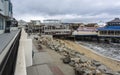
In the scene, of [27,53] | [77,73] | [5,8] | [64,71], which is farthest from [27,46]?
[5,8]

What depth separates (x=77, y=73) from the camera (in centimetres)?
911

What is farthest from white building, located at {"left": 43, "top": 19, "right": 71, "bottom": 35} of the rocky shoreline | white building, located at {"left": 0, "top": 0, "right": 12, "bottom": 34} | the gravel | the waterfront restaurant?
the rocky shoreline

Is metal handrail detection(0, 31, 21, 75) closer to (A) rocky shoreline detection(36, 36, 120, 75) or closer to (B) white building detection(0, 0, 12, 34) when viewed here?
(A) rocky shoreline detection(36, 36, 120, 75)

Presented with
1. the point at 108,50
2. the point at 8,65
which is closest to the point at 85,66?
the point at 8,65

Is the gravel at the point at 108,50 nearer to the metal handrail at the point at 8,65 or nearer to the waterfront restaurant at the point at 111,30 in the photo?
the waterfront restaurant at the point at 111,30

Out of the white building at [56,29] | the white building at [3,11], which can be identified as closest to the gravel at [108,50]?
the white building at [3,11]

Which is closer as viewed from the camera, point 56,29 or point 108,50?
point 108,50

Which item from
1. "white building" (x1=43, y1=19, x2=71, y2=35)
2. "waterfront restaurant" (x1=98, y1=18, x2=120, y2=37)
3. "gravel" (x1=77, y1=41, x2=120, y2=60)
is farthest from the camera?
"white building" (x1=43, y1=19, x2=71, y2=35)

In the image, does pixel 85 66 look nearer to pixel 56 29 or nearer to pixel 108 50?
pixel 108 50

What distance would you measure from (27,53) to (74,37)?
43.6 m

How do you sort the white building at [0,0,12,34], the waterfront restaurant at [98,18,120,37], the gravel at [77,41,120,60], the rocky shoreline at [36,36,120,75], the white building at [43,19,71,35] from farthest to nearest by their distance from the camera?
1. the white building at [43,19,71,35]
2. the waterfront restaurant at [98,18,120,37]
3. the gravel at [77,41,120,60]
4. the white building at [0,0,12,34]
5. the rocky shoreline at [36,36,120,75]

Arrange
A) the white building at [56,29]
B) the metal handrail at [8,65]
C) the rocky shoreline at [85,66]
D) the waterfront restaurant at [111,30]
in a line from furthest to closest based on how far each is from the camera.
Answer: the white building at [56,29] < the waterfront restaurant at [111,30] < the rocky shoreline at [85,66] < the metal handrail at [8,65]

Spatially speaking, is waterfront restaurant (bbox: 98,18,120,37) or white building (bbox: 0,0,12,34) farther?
waterfront restaurant (bbox: 98,18,120,37)

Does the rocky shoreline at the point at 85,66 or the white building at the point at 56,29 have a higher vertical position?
the white building at the point at 56,29
